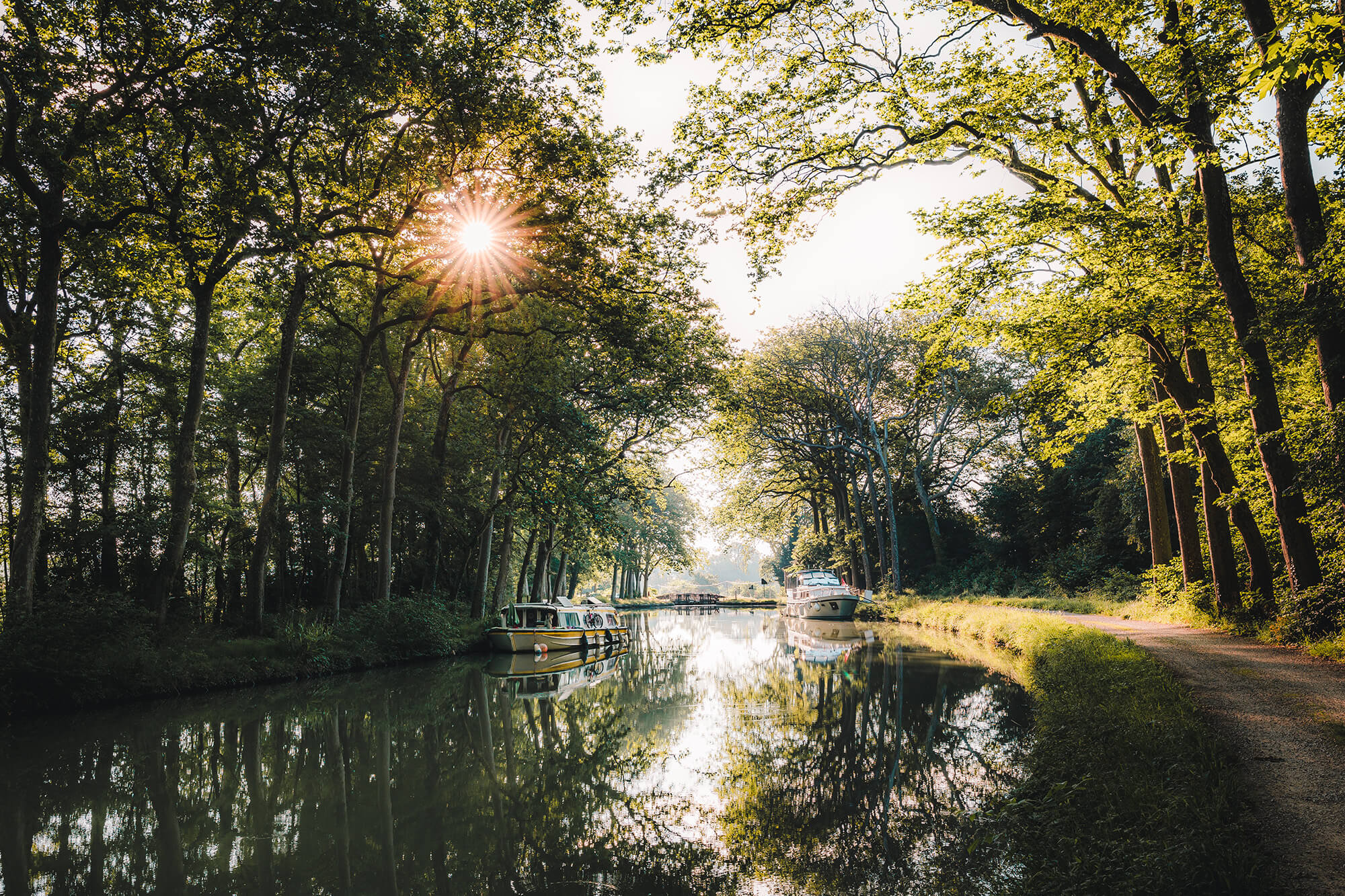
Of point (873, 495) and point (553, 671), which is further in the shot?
point (873, 495)

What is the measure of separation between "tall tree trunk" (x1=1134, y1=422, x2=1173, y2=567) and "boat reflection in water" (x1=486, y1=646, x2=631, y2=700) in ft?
49.7

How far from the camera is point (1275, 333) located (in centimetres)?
873

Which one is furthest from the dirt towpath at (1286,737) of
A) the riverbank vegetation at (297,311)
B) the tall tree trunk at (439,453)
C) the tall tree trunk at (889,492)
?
the tall tree trunk at (889,492)

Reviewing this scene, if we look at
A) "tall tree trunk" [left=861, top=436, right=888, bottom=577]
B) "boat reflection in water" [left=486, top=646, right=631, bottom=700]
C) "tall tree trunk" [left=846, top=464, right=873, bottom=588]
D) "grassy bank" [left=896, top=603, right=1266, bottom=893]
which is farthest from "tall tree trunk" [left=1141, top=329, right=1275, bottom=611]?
"tall tree trunk" [left=846, top=464, right=873, bottom=588]

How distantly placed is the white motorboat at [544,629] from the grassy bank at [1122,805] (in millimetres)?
16102

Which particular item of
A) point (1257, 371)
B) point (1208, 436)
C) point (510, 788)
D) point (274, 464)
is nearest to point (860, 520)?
point (1208, 436)

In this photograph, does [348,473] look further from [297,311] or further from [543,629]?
[543,629]

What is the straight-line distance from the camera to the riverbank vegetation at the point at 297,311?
39.4ft

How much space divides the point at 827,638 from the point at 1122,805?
22.6 m

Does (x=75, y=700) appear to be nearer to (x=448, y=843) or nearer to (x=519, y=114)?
(x=448, y=843)

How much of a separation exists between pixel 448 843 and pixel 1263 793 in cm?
660

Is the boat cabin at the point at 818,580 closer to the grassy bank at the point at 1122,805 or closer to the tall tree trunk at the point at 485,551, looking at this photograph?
the tall tree trunk at the point at 485,551

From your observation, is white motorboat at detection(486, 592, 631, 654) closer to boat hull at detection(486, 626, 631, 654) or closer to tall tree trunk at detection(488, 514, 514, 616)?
boat hull at detection(486, 626, 631, 654)

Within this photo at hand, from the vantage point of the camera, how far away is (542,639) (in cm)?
2216
